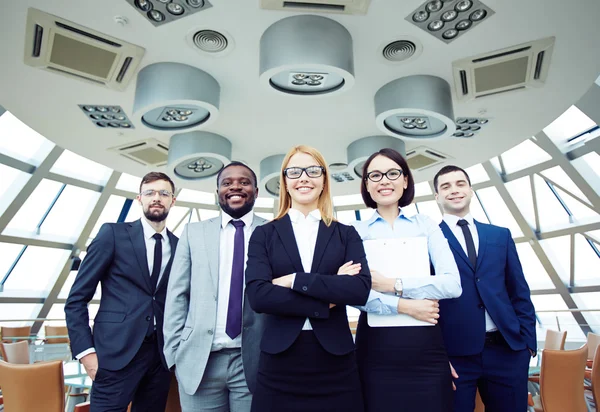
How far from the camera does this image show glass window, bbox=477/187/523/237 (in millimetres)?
17703

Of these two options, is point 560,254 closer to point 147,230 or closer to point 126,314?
point 147,230

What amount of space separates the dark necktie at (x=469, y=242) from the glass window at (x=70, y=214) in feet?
53.4

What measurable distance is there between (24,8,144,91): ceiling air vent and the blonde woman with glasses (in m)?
5.40

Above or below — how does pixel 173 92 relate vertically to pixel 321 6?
below

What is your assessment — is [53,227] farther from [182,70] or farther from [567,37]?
[567,37]

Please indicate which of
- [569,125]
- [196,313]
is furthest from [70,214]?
[569,125]

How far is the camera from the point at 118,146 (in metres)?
9.82

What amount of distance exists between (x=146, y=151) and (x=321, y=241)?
30.1 feet

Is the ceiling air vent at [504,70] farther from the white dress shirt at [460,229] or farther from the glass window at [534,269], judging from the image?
the glass window at [534,269]

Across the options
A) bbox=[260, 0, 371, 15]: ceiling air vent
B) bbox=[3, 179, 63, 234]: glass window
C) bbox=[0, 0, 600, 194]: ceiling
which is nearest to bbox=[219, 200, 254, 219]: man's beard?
bbox=[260, 0, 371, 15]: ceiling air vent

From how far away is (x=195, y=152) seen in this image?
9.30m

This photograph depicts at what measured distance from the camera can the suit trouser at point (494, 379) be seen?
9.29 feet

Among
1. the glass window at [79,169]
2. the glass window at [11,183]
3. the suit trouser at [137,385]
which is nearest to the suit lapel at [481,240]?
the suit trouser at [137,385]

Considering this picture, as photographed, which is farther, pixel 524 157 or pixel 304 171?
pixel 524 157
